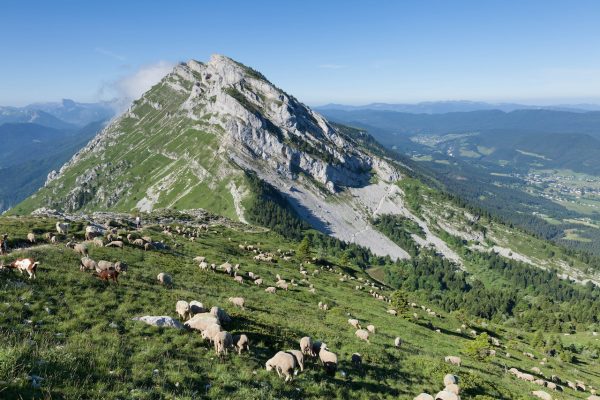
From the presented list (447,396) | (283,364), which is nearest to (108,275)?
(283,364)

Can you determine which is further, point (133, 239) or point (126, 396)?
point (133, 239)

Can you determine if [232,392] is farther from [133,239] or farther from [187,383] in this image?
[133,239]

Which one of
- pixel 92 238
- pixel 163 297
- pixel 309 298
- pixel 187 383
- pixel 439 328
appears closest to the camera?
pixel 187 383

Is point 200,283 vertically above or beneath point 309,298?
above

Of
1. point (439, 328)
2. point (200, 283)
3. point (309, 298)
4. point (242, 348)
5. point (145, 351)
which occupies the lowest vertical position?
point (439, 328)

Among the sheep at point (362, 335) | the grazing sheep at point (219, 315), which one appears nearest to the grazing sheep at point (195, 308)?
the grazing sheep at point (219, 315)

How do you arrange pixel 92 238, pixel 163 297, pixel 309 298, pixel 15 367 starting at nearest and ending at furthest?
pixel 15 367
pixel 163 297
pixel 92 238
pixel 309 298

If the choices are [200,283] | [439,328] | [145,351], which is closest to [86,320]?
[145,351]
